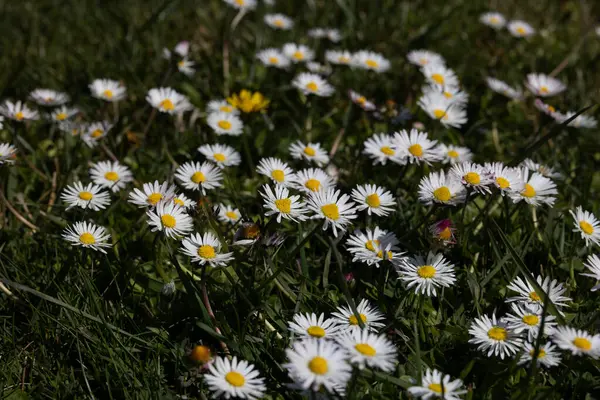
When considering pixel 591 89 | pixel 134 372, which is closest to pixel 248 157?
pixel 134 372

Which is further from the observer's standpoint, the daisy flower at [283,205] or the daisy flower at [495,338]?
the daisy flower at [283,205]

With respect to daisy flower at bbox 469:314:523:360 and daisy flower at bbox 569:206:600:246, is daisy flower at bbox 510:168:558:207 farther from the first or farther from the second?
daisy flower at bbox 469:314:523:360

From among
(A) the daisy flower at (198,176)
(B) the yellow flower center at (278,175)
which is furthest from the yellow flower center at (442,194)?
(A) the daisy flower at (198,176)

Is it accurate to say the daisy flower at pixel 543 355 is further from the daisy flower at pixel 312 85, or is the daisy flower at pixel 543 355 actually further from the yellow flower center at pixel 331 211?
the daisy flower at pixel 312 85

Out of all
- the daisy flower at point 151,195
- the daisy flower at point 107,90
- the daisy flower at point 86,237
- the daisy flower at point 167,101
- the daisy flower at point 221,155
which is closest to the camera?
the daisy flower at point 86,237

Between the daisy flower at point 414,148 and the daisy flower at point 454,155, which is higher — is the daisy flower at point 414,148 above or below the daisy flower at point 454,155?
below

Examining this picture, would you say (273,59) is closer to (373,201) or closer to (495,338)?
(373,201)

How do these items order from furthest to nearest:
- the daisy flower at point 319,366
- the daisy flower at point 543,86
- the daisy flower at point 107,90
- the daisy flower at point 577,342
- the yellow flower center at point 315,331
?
the daisy flower at point 543,86, the daisy flower at point 107,90, the yellow flower center at point 315,331, the daisy flower at point 577,342, the daisy flower at point 319,366
